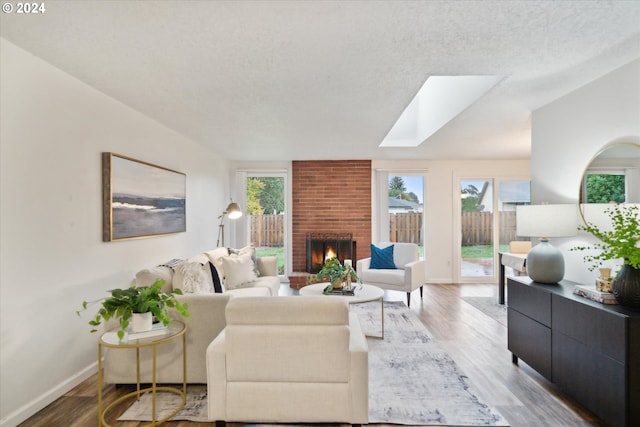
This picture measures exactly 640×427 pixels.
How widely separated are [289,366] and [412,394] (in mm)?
1013

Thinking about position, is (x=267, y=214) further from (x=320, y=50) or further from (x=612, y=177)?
(x=612, y=177)

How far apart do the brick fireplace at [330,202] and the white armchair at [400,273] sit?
1105 mm

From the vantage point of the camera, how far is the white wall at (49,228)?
211 cm

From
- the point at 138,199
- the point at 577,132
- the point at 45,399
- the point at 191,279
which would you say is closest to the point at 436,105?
the point at 577,132

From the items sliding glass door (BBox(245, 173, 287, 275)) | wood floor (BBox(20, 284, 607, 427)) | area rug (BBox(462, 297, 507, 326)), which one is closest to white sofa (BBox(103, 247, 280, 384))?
wood floor (BBox(20, 284, 607, 427))

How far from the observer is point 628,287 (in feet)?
6.65

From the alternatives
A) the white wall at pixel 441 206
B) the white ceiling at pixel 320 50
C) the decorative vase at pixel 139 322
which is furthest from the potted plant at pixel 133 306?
the white wall at pixel 441 206

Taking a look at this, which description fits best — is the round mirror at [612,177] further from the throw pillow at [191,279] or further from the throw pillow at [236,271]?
the throw pillow at [236,271]

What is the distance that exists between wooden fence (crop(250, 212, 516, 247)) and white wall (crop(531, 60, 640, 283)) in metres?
3.17

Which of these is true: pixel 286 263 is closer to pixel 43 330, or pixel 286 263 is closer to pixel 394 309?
pixel 394 309

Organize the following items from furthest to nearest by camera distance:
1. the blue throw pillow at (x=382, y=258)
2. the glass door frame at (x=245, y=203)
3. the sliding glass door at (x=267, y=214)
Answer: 1. the sliding glass door at (x=267, y=214)
2. the glass door frame at (x=245, y=203)
3. the blue throw pillow at (x=382, y=258)

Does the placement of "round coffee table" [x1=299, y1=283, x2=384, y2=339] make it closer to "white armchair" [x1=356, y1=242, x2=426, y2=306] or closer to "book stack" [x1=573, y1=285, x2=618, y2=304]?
"white armchair" [x1=356, y1=242, x2=426, y2=306]

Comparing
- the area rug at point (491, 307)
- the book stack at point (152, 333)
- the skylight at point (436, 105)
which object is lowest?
the area rug at point (491, 307)

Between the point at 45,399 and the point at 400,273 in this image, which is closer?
the point at 45,399
